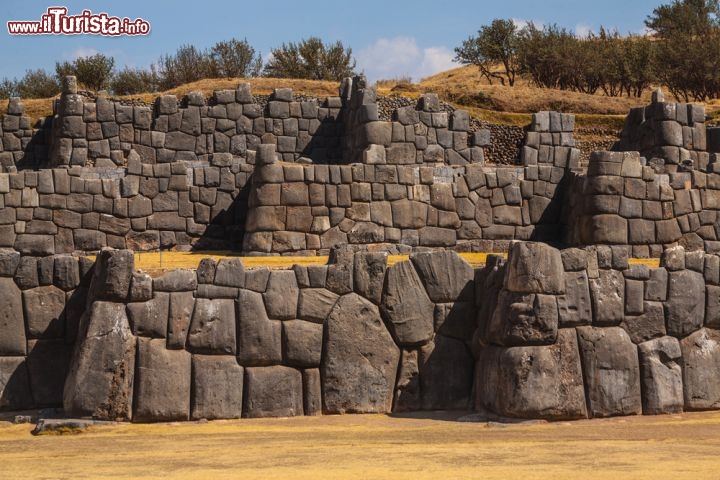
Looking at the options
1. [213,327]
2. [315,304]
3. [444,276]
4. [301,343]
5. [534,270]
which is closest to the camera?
[534,270]

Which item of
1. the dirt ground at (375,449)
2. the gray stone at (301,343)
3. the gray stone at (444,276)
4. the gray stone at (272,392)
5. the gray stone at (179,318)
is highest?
the gray stone at (444,276)

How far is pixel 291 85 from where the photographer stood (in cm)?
3597

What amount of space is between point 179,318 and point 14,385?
6.73 feet

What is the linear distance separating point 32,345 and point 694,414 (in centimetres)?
698

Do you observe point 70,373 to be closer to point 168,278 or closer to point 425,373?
point 168,278

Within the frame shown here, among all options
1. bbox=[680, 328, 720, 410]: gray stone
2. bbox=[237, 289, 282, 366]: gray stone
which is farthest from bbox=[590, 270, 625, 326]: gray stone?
bbox=[237, 289, 282, 366]: gray stone

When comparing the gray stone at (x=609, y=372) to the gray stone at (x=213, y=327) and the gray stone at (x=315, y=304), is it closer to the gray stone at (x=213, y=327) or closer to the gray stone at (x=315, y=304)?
the gray stone at (x=315, y=304)

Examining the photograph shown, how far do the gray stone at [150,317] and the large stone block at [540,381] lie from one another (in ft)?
11.1

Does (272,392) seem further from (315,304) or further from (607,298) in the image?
(607,298)

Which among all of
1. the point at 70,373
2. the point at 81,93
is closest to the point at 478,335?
the point at 70,373

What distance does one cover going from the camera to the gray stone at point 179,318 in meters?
13.6

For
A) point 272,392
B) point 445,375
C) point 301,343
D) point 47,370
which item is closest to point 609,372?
point 445,375

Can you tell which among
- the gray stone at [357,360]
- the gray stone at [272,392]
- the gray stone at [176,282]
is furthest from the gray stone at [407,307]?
the gray stone at [176,282]

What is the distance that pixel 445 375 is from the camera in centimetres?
1433
